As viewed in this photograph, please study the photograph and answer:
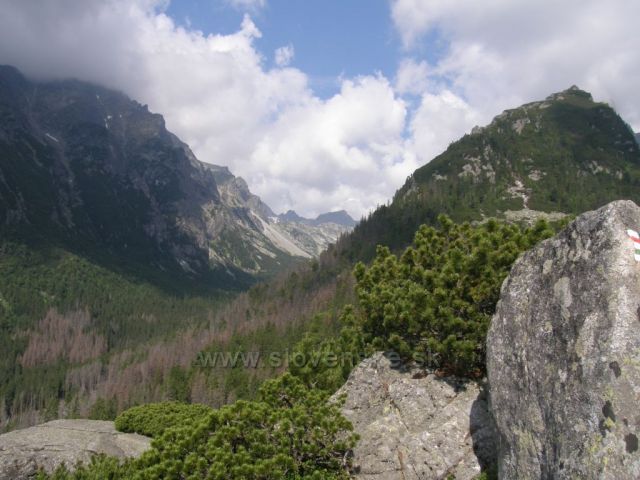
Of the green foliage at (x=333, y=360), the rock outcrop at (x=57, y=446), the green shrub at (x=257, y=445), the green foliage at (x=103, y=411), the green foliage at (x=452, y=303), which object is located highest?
the green foliage at (x=452, y=303)

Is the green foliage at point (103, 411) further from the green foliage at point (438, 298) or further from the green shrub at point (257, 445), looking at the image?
the green shrub at point (257, 445)

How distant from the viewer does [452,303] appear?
52.7ft

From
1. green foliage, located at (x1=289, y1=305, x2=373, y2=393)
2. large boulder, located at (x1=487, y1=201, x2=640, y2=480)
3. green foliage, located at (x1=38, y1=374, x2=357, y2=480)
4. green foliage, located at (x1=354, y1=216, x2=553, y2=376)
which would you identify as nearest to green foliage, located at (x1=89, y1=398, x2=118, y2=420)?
green foliage, located at (x1=289, y1=305, x2=373, y2=393)

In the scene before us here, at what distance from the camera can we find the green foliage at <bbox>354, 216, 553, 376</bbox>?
15.6 meters

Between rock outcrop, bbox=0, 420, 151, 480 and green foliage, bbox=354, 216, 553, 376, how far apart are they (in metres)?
15.2

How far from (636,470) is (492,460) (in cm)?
665

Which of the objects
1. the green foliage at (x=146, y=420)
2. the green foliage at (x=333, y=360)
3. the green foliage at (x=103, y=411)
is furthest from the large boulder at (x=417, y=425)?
the green foliage at (x=103, y=411)

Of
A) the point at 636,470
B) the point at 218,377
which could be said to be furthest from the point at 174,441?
the point at 218,377

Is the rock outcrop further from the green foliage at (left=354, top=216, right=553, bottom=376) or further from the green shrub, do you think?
the green foliage at (left=354, top=216, right=553, bottom=376)

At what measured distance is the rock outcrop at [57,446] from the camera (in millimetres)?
20656

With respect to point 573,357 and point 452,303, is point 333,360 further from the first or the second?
point 573,357

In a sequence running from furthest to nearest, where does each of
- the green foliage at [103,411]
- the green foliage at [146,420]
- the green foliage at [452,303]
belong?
the green foliage at [103,411] < the green foliage at [146,420] < the green foliage at [452,303]

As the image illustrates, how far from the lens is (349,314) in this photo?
21.0 meters

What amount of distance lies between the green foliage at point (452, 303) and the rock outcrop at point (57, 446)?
15.2m
